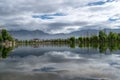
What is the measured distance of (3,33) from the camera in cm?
17400

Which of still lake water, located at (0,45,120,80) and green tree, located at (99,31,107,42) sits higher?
green tree, located at (99,31,107,42)

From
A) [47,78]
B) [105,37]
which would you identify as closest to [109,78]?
[47,78]

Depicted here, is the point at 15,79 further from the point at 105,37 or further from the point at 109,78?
the point at 105,37

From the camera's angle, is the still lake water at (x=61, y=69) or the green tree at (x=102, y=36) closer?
the still lake water at (x=61, y=69)

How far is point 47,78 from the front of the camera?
76.9 feet

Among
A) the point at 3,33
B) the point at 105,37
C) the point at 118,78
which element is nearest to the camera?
the point at 118,78

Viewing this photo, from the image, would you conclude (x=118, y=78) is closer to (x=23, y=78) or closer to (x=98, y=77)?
(x=98, y=77)

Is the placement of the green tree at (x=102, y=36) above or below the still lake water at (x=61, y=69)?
above

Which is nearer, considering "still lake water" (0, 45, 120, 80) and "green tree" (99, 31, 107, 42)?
"still lake water" (0, 45, 120, 80)

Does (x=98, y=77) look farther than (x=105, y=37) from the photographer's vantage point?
No

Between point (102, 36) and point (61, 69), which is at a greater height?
point (102, 36)

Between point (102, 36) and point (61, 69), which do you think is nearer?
point (61, 69)

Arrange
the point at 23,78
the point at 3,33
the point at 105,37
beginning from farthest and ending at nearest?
the point at 105,37 → the point at 3,33 → the point at 23,78

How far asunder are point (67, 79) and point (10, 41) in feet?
529
